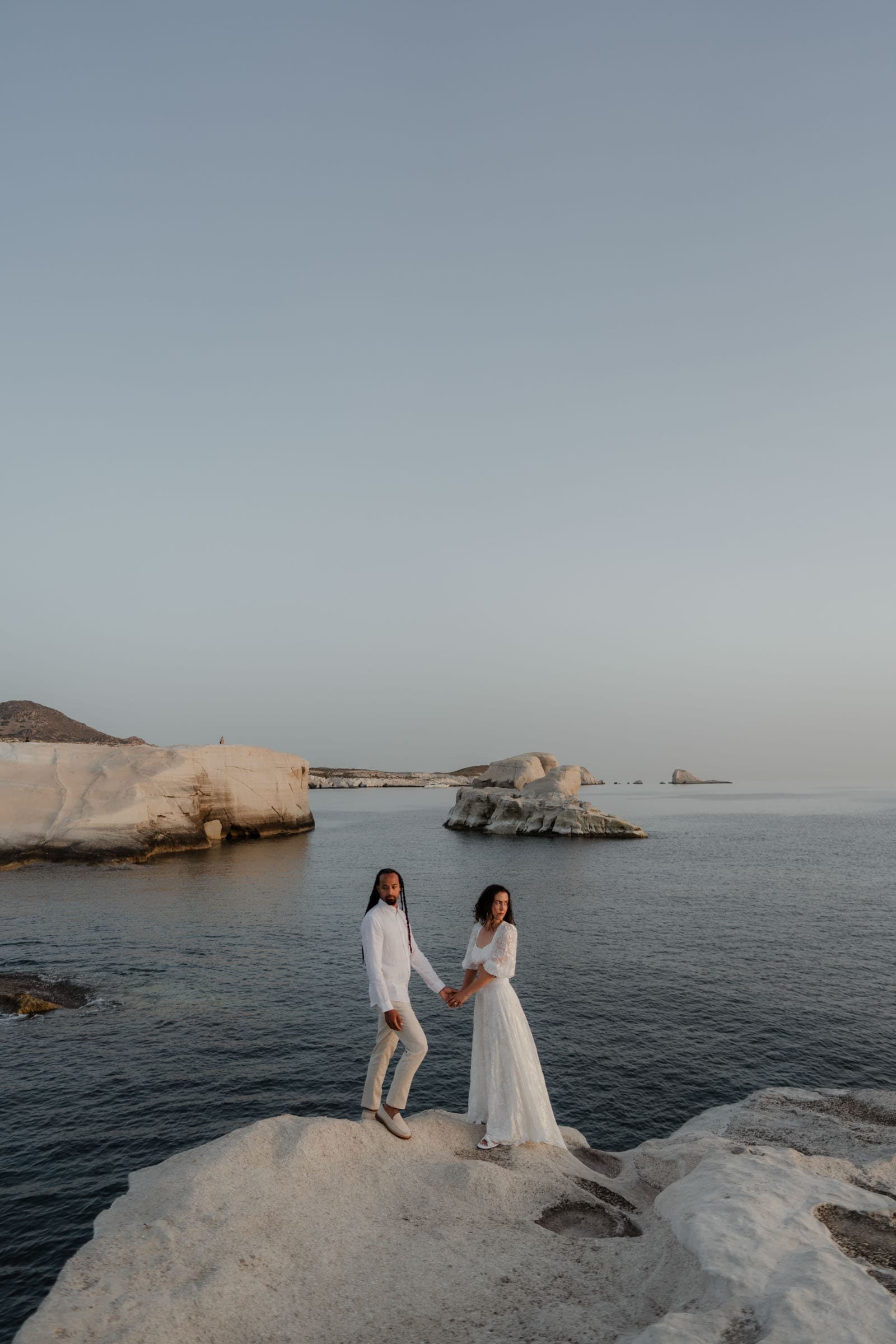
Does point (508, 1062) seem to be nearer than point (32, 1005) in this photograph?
Yes

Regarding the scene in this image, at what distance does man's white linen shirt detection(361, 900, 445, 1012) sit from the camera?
9.18m

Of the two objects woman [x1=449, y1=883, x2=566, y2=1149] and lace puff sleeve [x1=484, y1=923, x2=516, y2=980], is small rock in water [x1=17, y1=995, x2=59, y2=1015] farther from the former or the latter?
lace puff sleeve [x1=484, y1=923, x2=516, y2=980]

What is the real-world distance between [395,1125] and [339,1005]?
12735mm

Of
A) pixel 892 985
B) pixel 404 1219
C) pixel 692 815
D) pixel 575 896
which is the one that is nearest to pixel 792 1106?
pixel 404 1219

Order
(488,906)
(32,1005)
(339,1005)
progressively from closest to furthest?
(488,906), (32,1005), (339,1005)

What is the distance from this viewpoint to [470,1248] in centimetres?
734

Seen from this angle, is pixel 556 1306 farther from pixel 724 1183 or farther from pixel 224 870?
pixel 224 870

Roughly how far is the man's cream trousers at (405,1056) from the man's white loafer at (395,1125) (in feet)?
0.52

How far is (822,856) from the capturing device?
59.9 m

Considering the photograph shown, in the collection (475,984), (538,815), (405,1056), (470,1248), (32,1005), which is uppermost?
(475,984)

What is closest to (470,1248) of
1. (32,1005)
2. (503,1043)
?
(503,1043)

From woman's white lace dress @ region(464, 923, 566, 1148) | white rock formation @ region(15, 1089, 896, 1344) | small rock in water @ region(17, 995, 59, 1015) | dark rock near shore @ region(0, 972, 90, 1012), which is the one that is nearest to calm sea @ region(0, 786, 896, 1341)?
small rock in water @ region(17, 995, 59, 1015)

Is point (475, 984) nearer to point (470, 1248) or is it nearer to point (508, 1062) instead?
point (508, 1062)

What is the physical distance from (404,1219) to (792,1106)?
10.3m
